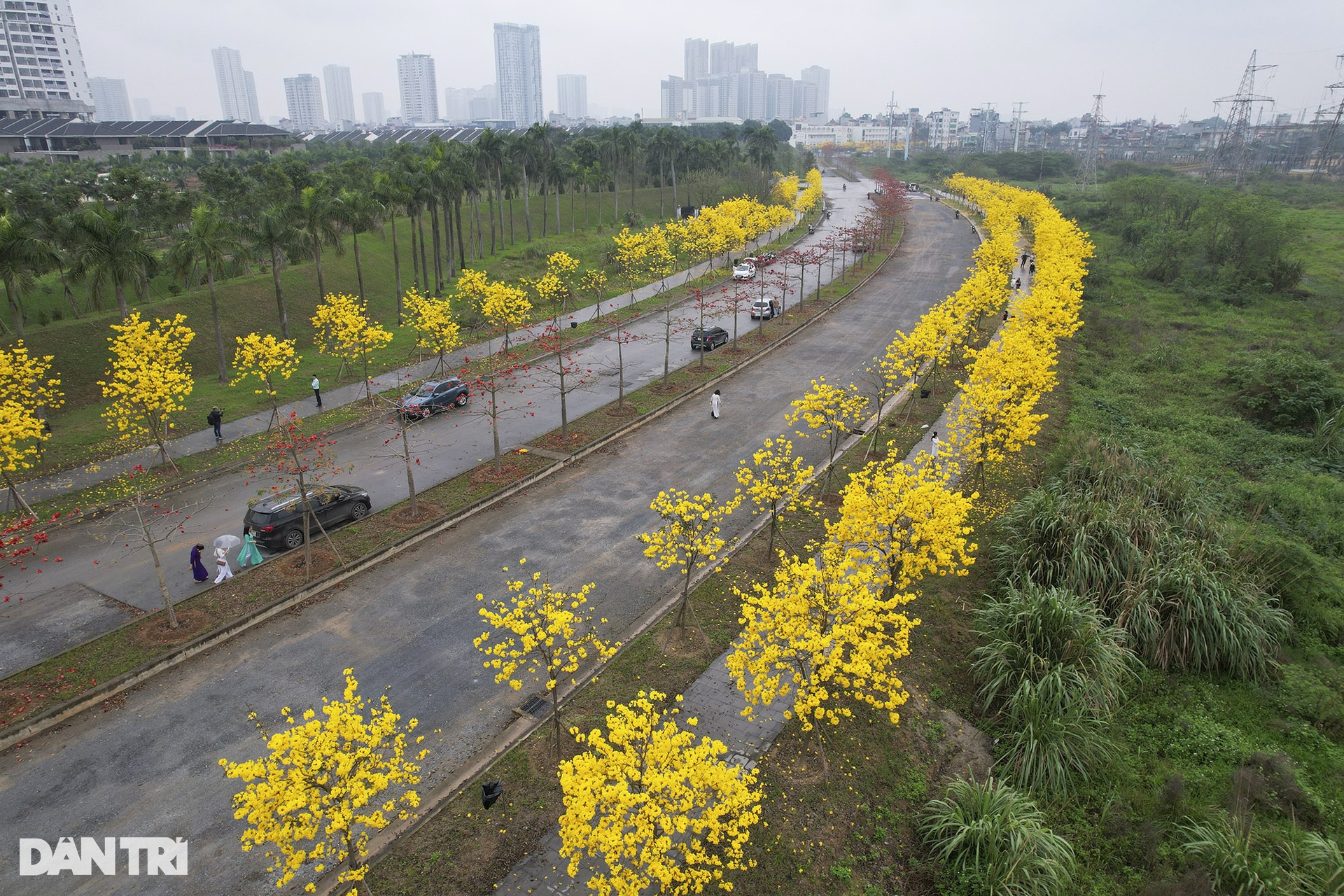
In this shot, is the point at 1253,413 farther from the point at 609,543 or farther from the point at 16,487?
the point at 16,487

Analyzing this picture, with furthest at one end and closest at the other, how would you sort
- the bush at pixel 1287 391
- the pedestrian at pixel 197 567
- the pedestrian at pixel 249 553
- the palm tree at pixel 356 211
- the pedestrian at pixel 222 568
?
the palm tree at pixel 356 211, the bush at pixel 1287 391, the pedestrian at pixel 249 553, the pedestrian at pixel 222 568, the pedestrian at pixel 197 567

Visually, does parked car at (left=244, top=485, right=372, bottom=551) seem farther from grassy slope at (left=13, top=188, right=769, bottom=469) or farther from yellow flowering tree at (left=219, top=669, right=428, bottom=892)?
yellow flowering tree at (left=219, top=669, right=428, bottom=892)

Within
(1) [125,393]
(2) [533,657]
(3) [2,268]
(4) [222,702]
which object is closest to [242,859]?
(4) [222,702]

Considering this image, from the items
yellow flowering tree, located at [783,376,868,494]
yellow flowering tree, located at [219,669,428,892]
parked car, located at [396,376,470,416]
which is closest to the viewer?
yellow flowering tree, located at [219,669,428,892]

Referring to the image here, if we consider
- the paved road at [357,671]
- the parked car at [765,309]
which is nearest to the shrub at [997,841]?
the paved road at [357,671]

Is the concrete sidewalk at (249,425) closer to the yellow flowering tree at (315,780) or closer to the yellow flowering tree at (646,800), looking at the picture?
the yellow flowering tree at (315,780)

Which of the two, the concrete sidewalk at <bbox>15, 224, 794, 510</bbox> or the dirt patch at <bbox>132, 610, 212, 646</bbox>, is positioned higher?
the concrete sidewalk at <bbox>15, 224, 794, 510</bbox>

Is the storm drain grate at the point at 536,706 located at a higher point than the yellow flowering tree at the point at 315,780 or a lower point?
lower

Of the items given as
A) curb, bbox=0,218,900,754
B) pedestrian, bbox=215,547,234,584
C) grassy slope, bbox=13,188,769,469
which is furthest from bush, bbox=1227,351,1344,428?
grassy slope, bbox=13,188,769,469
